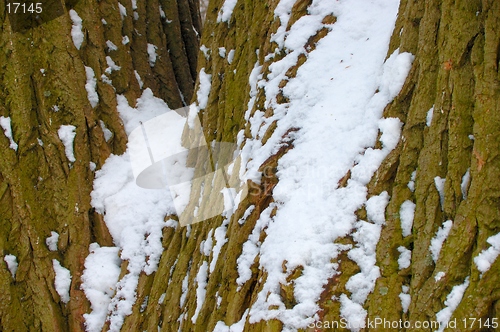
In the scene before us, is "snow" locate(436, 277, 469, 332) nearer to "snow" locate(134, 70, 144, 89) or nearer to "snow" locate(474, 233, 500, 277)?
"snow" locate(474, 233, 500, 277)

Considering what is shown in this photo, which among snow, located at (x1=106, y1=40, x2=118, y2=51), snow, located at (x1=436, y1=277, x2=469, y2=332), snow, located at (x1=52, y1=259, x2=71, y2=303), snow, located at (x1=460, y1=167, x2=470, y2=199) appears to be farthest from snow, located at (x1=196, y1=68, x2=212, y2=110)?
snow, located at (x1=436, y1=277, x2=469, y2=332)

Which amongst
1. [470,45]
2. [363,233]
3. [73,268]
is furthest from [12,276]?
[470,45]

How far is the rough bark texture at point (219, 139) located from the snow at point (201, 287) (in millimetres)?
69

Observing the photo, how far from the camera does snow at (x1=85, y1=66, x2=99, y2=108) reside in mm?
4465

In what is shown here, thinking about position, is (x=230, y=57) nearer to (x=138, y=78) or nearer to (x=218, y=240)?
(x=138, y=78)

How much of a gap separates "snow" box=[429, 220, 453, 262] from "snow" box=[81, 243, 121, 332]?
2919 millimetres

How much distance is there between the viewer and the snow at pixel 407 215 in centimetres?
243

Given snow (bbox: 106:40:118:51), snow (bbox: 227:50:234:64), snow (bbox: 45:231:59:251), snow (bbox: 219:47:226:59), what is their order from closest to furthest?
snow (bbox: 45:231:59:251)
snow (bbox: 227:50:234:64)
snow (bbox: 219:47:226:59)
snow (bbox: 106:40:118:51)

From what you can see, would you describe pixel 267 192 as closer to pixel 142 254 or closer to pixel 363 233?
pixel 363 233

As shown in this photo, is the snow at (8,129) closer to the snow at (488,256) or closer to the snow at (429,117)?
the snow at (429,117)

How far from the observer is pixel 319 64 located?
355 cm

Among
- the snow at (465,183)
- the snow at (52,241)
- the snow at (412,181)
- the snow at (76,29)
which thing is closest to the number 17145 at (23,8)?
the snow at (76,29)

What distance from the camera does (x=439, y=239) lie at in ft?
7.34

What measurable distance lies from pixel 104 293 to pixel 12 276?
867mm
